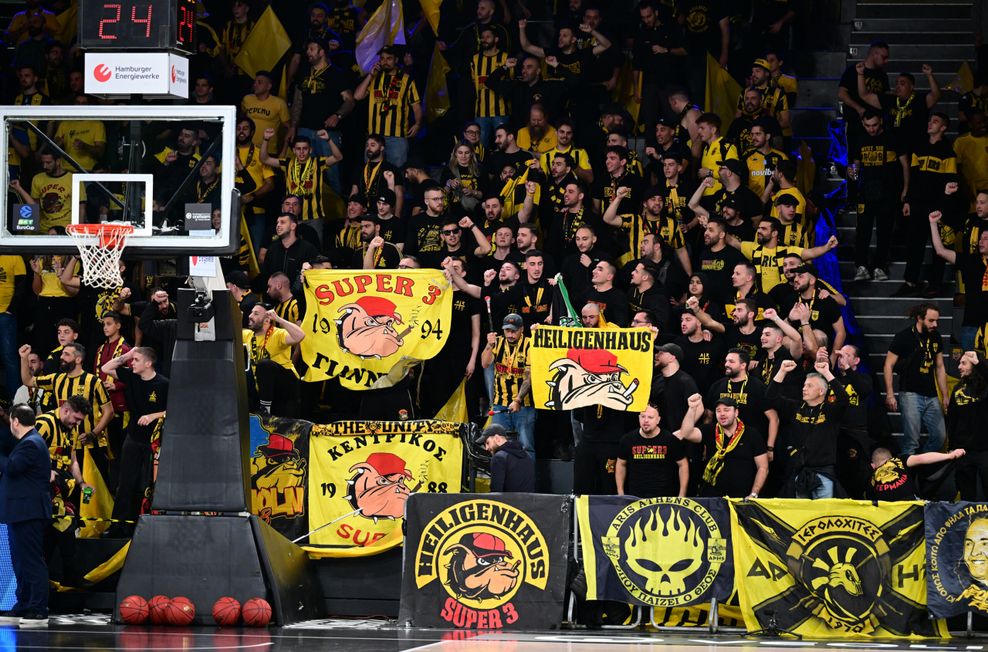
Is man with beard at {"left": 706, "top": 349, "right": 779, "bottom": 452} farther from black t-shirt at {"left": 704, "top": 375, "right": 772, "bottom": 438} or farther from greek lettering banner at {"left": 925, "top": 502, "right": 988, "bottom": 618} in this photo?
greek lettering banner at {"left": 925, "top": 502, "right": 988, "bottom": 618}

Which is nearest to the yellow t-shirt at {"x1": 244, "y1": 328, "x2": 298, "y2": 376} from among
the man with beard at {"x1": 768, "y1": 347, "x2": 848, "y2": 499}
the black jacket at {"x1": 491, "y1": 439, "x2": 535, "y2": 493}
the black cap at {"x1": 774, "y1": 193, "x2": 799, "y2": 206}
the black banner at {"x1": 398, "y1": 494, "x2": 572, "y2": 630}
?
the black jacket at {"x1": 491, "y1": 439, "x2": 535, "y2": 493}

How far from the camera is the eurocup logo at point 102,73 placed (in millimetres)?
14375

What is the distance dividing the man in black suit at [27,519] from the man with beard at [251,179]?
6739 mm

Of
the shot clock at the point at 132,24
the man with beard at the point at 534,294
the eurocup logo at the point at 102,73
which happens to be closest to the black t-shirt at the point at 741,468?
the man with beard at the point at 534,294

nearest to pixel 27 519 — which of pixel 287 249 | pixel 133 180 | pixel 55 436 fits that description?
pixel 55 436

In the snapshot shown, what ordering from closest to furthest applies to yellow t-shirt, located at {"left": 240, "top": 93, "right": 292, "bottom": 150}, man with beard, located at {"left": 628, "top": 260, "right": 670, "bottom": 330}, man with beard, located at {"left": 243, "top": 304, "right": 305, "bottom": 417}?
man with beard, located at {"left": 243, "top": 304, "right": 305, "bottom": 417} → man with beard, located at {"left": 628, "top": 260, "right": 670, "bottom": 330} → yellow t-shirt, located at {"left": 240, "top": 93, "right": 292, "bottom": 150}

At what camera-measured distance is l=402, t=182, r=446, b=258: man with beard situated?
1986 cm

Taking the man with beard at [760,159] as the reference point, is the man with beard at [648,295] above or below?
below

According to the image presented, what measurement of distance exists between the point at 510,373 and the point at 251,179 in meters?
5.78

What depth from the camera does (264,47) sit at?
2431cm

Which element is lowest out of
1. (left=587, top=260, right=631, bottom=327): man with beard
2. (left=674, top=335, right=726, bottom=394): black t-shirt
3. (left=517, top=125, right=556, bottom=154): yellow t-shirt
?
(left=674, top=335, right=726, bottom=394): black t-shirt

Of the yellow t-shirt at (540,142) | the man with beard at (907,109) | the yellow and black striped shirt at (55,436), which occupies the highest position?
the man with beard at (907,109)

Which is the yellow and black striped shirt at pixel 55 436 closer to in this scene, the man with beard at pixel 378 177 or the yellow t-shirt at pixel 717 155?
the man with beard at pixel 378 177

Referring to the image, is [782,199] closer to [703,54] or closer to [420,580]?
[703,54]
